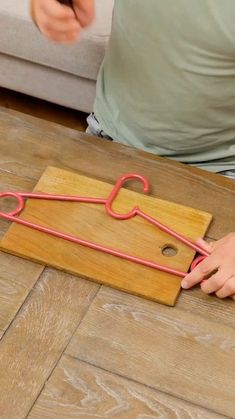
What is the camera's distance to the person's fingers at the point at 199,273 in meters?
0.92

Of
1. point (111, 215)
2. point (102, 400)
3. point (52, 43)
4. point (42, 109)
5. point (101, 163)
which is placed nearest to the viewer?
point (102, 400)

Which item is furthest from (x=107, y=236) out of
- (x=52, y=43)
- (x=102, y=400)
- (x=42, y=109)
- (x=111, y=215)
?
(x=42, y=109)

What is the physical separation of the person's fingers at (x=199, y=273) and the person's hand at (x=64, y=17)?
15.5 inches

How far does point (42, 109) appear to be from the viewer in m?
2.11

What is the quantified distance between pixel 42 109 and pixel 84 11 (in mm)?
1147

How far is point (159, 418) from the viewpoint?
0.80m

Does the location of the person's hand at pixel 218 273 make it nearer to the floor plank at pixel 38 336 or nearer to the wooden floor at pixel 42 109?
the floor plank at pixel 38 336

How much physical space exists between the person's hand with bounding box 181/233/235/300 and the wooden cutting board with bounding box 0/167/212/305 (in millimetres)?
25

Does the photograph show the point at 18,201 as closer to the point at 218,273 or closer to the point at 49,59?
the point at 218,273

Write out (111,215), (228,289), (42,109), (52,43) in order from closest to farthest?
(228,289), (111,215), (52,43), (42,109)

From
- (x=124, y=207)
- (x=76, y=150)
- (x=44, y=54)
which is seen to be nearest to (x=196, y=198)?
(x=124, y=207)

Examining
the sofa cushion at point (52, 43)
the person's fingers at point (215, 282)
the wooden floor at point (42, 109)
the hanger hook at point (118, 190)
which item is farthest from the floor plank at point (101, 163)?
the wooden floor at point (42, 109)

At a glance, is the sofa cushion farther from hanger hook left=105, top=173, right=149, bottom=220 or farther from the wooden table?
the wooden table

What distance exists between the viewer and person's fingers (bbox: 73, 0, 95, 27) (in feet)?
3.19
